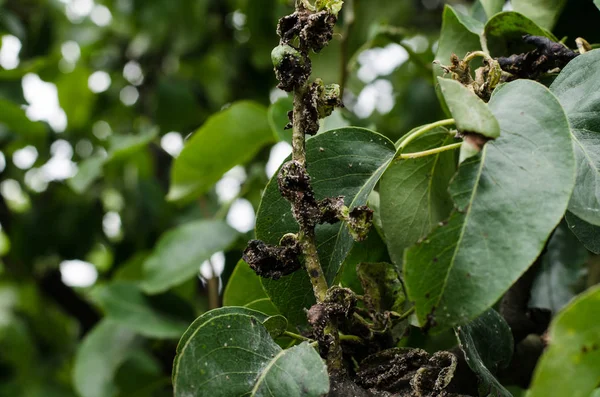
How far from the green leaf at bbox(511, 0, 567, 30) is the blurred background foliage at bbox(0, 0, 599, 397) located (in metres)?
0.41

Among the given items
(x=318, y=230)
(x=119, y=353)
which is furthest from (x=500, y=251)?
(x=119, y=353)

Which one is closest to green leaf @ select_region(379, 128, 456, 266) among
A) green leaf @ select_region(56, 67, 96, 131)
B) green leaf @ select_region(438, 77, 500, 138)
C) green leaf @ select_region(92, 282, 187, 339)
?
green leaf @ select_region(438, 77, 500, 138)

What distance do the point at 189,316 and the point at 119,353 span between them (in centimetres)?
16

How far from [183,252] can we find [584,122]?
616mm

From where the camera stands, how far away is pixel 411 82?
130 centimetres

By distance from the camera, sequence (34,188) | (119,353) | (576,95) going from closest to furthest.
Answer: (576,95) < (119,353) < (34,188)

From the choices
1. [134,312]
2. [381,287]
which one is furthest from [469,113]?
[134,312]

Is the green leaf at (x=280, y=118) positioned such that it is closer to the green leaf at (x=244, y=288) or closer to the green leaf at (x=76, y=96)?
the green leaf at (x=244, y=288)

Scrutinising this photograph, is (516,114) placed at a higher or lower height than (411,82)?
higher

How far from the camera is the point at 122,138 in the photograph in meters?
1.14

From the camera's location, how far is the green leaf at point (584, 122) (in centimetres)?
41

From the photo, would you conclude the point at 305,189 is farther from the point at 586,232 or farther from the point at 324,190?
the point at 586,232

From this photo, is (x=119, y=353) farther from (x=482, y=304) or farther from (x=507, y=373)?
(x=482, y=304)

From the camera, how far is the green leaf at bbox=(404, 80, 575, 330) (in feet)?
1.13
